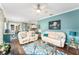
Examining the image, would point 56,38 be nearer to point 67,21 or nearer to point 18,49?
point 67,21

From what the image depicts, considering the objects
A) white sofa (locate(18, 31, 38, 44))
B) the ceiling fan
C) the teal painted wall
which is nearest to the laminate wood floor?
white sofa (locate(18, 31, 38, 44))

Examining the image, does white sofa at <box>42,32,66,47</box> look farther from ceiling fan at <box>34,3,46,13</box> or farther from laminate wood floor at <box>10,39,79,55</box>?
ceiling fan at <box>34,3,46,13</box>

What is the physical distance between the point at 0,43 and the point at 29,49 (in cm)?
61

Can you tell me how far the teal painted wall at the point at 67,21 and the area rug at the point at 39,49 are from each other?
0.33m

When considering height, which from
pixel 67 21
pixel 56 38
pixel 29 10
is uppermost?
pixel 29 10

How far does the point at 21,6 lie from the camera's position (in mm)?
2314

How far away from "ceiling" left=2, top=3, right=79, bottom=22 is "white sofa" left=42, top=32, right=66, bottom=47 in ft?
1.41

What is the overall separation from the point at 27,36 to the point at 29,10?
0.54 metres

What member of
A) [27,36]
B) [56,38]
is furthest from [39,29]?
[56,38]

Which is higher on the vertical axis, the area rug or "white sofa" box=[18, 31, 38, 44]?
"white sofa" box=[18, 31, 38, 44]

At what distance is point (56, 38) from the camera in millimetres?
2371

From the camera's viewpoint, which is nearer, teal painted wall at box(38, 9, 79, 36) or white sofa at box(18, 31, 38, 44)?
teal painted wall at box(38, 9, 79, 36)

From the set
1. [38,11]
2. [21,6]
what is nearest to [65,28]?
[38,11]

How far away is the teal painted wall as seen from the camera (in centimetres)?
227
